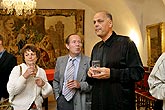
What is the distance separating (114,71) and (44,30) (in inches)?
277

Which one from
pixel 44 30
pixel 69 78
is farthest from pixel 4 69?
pixel 44 30

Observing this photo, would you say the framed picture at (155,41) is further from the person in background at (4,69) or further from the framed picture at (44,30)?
the person in background at (4,69)

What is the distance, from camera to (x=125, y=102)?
2.27 m

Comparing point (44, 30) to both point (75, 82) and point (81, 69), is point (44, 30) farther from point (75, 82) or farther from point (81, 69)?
point (75, 82)

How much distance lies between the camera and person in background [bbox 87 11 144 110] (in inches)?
88.3

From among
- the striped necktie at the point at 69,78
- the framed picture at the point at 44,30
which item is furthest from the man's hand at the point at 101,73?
the framed picture at the point at 44,30

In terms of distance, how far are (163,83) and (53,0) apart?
7342mm

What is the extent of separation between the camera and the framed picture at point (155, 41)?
627 cm

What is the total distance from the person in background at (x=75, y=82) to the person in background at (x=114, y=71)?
48 cm

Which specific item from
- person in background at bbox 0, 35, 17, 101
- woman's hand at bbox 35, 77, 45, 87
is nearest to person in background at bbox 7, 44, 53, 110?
woman's hand at bbox 35, 77, 45, 87

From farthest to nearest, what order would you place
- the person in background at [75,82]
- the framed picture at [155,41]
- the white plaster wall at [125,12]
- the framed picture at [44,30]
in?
the framed picture at [44,30] → the white plaster wall at [125,12] → the framed picture at [155,41] → the person in background at [75,82]

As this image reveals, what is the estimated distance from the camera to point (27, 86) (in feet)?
8.80

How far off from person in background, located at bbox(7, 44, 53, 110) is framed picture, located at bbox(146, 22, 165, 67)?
164 inches

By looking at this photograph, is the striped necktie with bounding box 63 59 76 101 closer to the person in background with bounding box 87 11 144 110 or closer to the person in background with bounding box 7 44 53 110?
the person in background with bounding box 7 44 53 110
